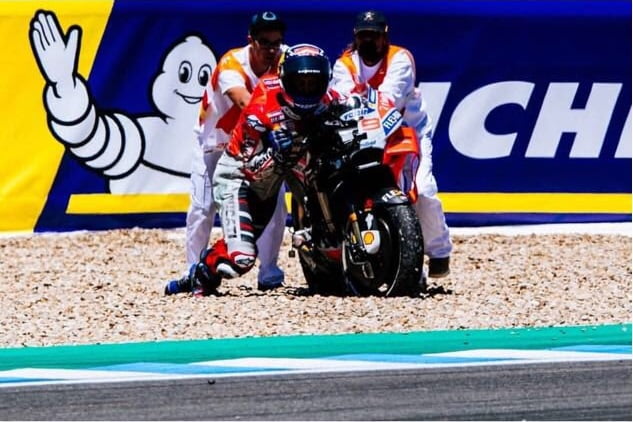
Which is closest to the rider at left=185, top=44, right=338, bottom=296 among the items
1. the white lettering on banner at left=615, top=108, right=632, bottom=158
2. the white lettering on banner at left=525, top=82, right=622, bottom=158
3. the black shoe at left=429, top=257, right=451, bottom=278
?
the black shoe at left=429, top=257, right=451, bottom=278

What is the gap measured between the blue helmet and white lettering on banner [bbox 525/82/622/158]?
4070 millimetres

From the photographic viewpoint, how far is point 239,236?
979cm

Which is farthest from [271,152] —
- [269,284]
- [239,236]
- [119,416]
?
[119,416]

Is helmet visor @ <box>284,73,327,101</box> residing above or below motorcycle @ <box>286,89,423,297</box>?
above

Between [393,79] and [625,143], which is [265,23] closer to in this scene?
[393,79]

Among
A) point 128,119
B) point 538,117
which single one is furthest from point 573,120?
point 128,119

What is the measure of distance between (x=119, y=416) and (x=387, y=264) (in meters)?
3.49

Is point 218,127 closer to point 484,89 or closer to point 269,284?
point 269,284

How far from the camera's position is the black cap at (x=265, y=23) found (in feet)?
33.6

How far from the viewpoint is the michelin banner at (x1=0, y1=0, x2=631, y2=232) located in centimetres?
1282

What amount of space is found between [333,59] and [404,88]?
2.59m

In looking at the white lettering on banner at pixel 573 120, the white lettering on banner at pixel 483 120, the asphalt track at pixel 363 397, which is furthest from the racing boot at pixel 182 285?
the white lettering on banner at pixel 573 120

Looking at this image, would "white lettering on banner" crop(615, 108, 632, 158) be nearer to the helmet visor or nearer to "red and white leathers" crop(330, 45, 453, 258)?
"red and white leathers" crop(330, 45, 453, 258)

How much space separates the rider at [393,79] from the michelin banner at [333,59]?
2506mm
